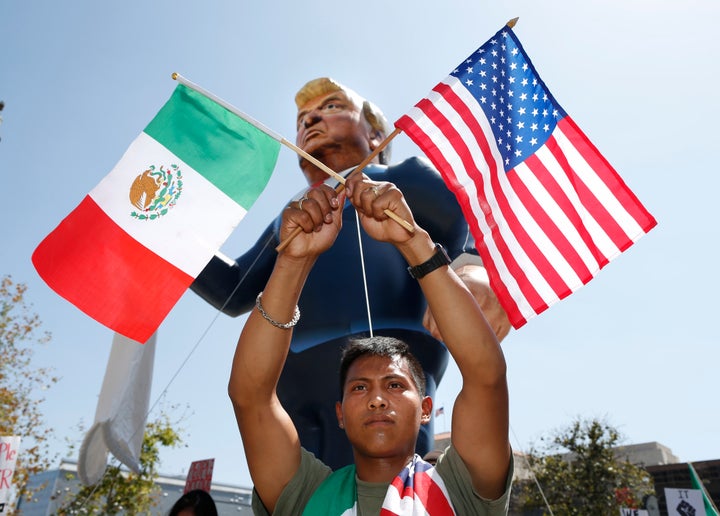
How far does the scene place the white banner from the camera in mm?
5531

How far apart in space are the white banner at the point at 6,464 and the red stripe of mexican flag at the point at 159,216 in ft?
13.0

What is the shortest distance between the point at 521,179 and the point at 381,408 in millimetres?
1415

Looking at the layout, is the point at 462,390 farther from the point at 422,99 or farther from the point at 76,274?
the point at 76,274

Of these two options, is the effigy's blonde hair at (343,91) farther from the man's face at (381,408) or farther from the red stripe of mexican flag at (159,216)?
the man's face at (381,408)

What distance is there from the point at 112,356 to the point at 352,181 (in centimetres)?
324

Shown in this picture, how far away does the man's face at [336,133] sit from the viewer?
4.30 m

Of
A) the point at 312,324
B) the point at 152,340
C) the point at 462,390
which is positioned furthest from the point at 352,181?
the point at 152,340

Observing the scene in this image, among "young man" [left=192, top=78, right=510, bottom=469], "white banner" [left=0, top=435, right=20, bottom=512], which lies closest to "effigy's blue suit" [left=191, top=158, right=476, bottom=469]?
"young man" [left=192, top=78, right=510, bottom=469]

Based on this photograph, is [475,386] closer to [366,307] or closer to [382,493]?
[382,493]

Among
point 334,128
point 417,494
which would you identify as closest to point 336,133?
point 334,128

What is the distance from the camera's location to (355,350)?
6.34 feet

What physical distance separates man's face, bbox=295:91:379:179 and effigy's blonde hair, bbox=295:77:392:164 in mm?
32

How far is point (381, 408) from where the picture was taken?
1718mm

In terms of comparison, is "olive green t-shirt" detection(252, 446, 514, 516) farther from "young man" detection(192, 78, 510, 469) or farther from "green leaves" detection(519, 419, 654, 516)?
"green leaves" detection(519, 419, 654, 516)
